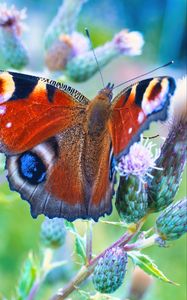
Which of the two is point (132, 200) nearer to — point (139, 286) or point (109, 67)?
point (139, 286)

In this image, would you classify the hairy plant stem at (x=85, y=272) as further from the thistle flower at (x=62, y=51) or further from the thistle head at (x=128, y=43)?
the thistle head at (x=128, y=43)

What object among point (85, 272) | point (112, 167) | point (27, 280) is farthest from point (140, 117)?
point (27, 280)

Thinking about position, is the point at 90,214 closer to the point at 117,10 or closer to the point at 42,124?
the point at 42,124

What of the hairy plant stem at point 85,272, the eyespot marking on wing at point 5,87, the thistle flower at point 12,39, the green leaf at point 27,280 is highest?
the thistle flower at point 12,39

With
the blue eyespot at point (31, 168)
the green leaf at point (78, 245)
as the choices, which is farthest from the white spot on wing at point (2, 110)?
the green leaf at point (78, 245)

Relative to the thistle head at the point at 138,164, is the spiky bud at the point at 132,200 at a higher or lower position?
lower

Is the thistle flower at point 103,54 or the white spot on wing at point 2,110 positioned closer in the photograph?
the white spot on wing at point 2,110

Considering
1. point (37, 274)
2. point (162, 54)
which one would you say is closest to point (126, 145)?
point (37, 274)
